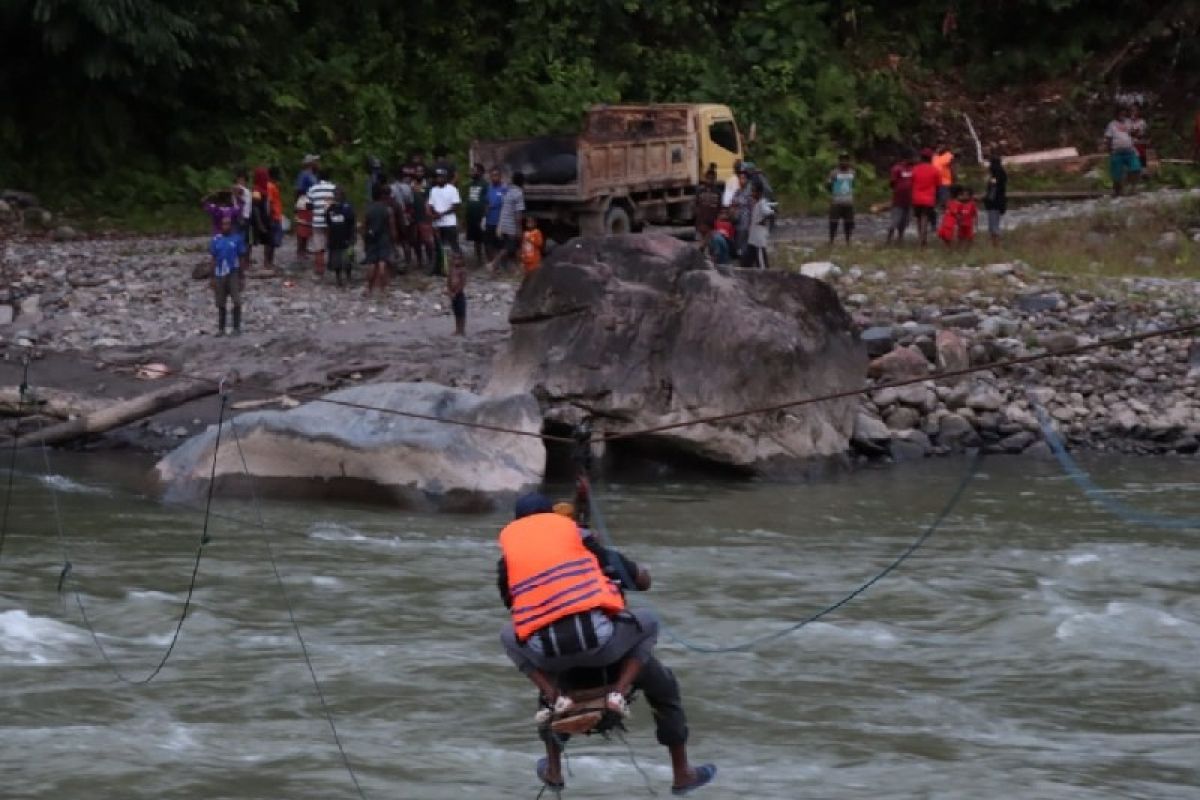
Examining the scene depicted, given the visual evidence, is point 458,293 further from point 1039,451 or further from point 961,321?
point 1039,451

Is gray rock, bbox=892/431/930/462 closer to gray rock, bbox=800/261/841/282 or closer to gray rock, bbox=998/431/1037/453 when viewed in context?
gray rock, bbox=998/431/1037/453

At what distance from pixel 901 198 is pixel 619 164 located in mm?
3519

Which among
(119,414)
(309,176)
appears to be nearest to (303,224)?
(309,176)

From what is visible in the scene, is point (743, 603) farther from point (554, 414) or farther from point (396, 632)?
point (554, 414)

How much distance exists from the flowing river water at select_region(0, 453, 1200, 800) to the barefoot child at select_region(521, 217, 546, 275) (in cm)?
677

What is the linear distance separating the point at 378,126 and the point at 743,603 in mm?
18895

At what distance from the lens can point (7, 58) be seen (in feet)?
98.4

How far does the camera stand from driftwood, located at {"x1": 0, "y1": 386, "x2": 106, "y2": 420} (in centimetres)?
1972

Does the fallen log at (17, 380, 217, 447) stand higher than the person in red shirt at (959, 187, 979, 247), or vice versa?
the person in red shirt at (959, 187, 979, 247)

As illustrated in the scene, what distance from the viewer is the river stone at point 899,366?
20.5m

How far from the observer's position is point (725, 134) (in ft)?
90.4

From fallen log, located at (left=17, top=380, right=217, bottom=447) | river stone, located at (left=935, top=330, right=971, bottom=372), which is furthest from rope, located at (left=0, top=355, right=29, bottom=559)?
river stone, located at (left=935, top=330, right=971, bottom=372)

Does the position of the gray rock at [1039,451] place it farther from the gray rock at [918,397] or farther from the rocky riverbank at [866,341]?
the gray rock at [918,397]

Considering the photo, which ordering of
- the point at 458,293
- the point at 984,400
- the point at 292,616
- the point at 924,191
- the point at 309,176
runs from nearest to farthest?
the point at 292,616 < the point at 984,400 < the point at 458,293 < the point at 309,176 < the point at 924,191
